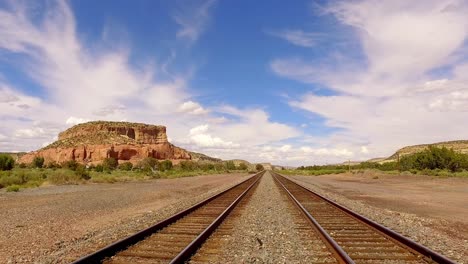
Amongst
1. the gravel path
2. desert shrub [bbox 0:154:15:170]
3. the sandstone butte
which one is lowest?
the gravel path

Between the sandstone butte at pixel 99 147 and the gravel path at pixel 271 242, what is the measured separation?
131989 millimetres

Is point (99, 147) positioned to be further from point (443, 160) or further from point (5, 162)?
point (443, 160)

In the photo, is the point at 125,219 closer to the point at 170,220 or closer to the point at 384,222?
the point at 170,220

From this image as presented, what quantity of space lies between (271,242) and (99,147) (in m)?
149

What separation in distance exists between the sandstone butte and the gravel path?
131989 millimetres

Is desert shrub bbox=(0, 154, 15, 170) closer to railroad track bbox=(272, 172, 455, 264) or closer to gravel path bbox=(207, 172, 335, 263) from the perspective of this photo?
gravel path bbox=(207, 172, 335, 263)

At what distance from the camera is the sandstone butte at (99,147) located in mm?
144375

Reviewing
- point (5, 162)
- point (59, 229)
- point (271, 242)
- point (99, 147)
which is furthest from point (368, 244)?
point (99, 147)

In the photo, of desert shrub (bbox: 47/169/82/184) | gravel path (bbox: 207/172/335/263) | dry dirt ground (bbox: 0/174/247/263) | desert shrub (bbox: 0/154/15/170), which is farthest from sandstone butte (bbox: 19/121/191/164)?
gravel path (bbox: 207/172/335/263)

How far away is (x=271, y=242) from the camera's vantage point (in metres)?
9.22

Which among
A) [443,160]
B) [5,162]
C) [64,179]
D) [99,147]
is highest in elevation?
[99,147]

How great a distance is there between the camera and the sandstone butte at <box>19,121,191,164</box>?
14438cm

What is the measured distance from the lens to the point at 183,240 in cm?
919

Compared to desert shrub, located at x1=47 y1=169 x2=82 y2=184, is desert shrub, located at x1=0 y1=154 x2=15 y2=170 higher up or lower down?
higher up
